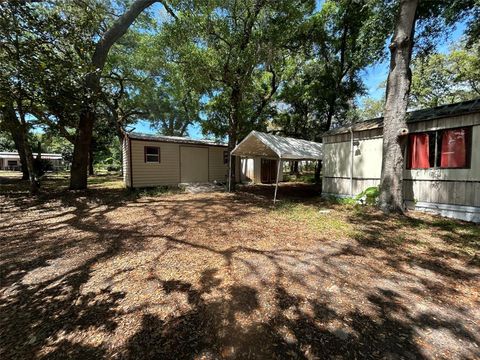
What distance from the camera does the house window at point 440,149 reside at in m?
6.13

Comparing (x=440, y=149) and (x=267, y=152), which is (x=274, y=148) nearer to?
(x=267, y=152)

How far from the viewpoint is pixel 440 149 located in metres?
6.57

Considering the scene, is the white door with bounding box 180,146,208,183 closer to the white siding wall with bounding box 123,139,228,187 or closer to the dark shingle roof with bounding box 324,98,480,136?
the white siding wall with bounding box 123,139,228,187

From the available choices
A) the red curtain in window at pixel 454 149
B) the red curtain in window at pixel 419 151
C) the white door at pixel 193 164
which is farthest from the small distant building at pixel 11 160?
the red curtain in window at pixel 454 149

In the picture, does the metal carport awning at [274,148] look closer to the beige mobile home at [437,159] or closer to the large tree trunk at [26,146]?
the beige mobile home at [437,159]

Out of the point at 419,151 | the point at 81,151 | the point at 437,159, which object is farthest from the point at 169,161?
the point at 437,159

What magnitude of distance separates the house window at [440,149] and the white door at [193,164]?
34.2 ft

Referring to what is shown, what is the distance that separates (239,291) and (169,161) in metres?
11.0

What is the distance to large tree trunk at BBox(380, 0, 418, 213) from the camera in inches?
246

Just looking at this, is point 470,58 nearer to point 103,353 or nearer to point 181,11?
point 181,11

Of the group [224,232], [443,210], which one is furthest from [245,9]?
[443,210]

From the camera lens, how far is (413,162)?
23.4ft

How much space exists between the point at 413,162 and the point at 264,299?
7167 mm

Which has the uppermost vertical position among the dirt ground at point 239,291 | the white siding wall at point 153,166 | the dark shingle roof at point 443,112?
the dark shingle roof at point 443,112
